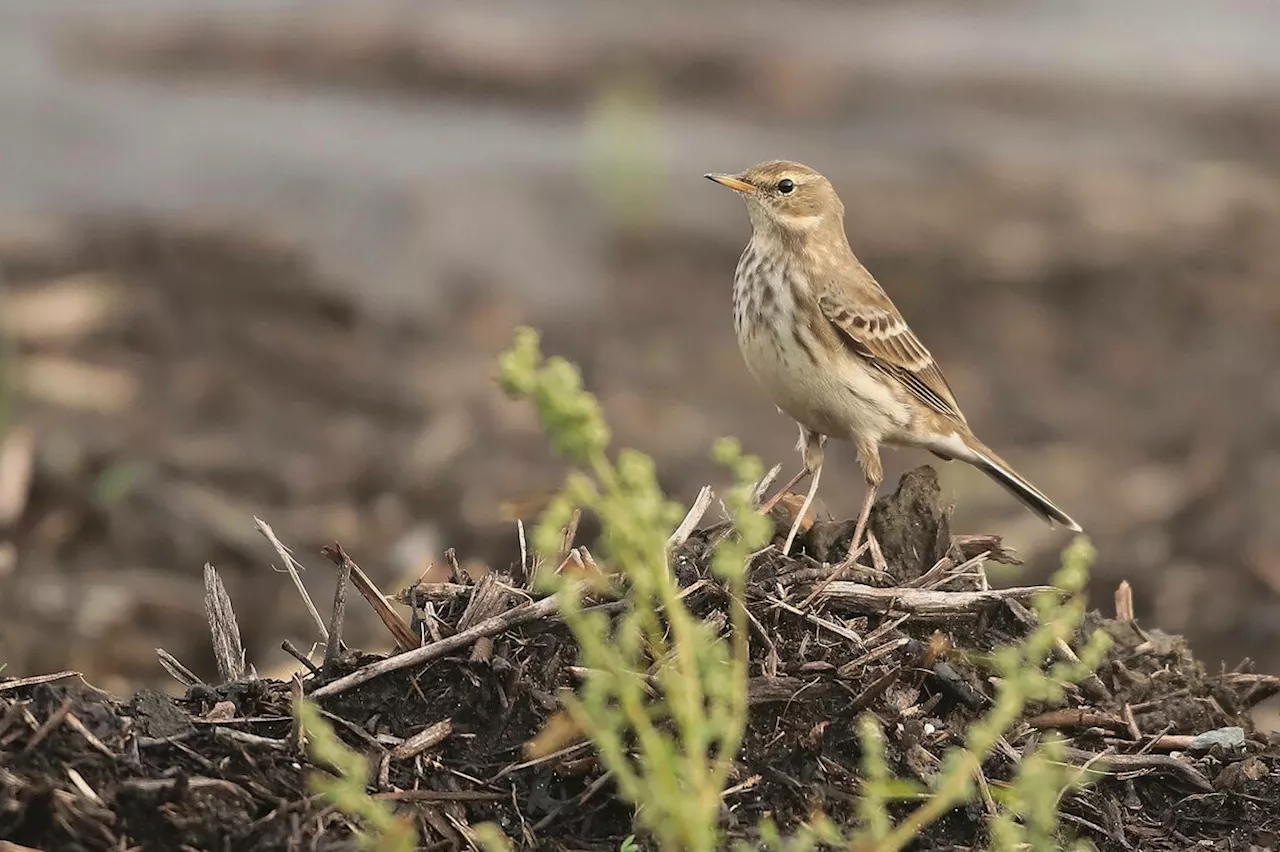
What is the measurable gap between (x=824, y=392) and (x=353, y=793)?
12.3ft

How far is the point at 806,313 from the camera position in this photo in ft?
22.8

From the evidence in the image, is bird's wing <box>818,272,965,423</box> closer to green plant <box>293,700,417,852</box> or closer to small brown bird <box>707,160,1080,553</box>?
small brown bird <box>707,160,1080,553</box>

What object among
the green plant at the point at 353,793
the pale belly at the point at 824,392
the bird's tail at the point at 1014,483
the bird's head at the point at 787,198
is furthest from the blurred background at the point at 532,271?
the green plant at the point at 353,793

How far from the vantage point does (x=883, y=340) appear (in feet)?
23.7

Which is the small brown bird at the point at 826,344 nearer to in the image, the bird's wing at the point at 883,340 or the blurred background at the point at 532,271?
the bird's wing at the point at 883,340

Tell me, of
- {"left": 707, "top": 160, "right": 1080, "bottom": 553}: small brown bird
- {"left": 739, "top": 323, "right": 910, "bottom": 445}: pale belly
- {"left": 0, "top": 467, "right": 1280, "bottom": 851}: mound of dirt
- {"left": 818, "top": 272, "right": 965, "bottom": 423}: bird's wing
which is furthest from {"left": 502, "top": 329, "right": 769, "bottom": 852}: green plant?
{"left": 818, "top": 272, "right": 965, "bottom": 423}: bird's wing

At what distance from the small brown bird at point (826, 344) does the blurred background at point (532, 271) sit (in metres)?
0.74

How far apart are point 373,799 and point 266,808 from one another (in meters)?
0.24

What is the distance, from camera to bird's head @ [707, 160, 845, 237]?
24.0 ft

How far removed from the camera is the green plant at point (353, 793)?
336 centimetres

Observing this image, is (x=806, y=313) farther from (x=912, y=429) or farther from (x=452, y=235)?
(x=452, y=235)

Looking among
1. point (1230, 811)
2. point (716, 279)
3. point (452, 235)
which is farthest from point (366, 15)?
point (1230, 811)

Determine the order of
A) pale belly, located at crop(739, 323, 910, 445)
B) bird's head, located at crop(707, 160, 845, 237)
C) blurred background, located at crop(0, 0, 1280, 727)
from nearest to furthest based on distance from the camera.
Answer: pale belly, located at crop(739, 323, 910, 445) < bird's head, located at crop(707, 160, 845, 237) < blurred background, located at crop(0, 0, 1280, 727)

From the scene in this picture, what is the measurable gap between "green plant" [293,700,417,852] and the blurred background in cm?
162
